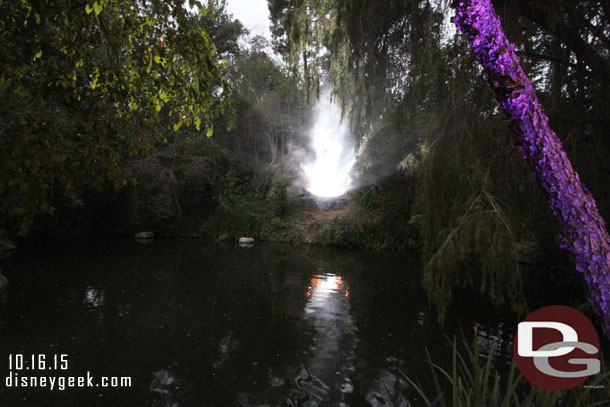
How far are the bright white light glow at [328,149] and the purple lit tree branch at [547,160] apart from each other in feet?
54.7

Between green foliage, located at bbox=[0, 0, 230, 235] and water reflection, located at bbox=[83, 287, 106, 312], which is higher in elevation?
green foliage, located at bbox=[0, 0, 230, 235]

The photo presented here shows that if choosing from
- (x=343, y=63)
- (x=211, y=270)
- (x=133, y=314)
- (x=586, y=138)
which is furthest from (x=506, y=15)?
(x=211, y=270)

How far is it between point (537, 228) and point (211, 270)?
6.51 meters

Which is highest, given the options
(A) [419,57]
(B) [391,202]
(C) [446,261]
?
(A) [419,57]

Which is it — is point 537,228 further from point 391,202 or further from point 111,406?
point 391,202

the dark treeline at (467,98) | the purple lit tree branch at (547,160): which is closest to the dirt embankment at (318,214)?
the dark treeline at (467,98)

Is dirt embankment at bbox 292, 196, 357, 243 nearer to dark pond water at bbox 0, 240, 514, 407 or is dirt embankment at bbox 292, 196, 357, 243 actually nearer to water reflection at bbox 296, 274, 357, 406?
dark pond water at bbox 0, 240, 514, 407

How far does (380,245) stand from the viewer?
13375 millimetres

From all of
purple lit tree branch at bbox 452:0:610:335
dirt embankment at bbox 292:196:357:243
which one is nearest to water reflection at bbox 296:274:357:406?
purple lit tree branch at bbox 452:0:610:335

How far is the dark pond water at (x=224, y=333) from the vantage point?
3.48 m

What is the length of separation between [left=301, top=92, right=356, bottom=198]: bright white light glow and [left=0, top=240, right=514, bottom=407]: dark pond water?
11.1 m

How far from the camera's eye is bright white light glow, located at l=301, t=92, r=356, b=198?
19.6 meters

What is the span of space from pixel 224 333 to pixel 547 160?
13.1ft

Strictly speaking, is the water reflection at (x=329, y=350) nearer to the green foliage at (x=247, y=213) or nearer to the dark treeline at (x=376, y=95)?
the dark treeline at (x=376, y=95)
